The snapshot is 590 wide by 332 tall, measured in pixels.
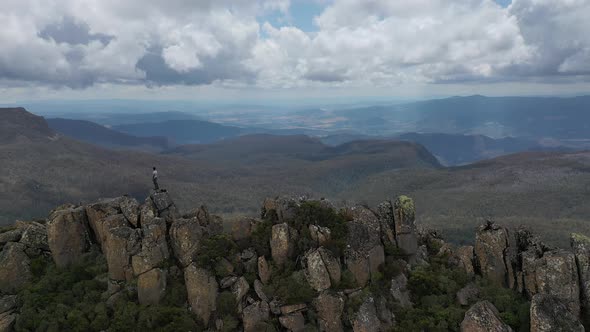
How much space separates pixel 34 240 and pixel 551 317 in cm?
5457

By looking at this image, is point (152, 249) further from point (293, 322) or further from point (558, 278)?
point (558, 278)

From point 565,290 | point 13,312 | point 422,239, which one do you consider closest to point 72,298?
point 13,312

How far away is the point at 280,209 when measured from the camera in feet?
136

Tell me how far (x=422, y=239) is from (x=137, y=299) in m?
36.9

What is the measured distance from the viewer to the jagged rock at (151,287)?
34594mm

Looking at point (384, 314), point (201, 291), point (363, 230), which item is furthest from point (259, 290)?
point (363, 230)

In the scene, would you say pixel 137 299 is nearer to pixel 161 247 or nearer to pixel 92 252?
pixel 161 247

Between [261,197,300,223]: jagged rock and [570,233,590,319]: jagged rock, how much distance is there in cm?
2889

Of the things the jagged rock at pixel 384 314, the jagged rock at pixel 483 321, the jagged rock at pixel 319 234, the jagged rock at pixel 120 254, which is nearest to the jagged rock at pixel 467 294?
the jagged rock at pixel 483 321

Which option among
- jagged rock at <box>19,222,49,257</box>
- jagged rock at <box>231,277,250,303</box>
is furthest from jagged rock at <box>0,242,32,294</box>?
jagged rock at <box>231,277,250,303</box>

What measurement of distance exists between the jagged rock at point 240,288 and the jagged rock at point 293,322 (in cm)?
449

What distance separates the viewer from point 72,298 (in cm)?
3594

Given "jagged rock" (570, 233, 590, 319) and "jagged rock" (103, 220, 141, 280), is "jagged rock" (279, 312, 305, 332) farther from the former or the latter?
"jagged rock" (570, 233, 590, 319)

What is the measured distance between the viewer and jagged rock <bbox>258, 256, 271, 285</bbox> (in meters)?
35.0
